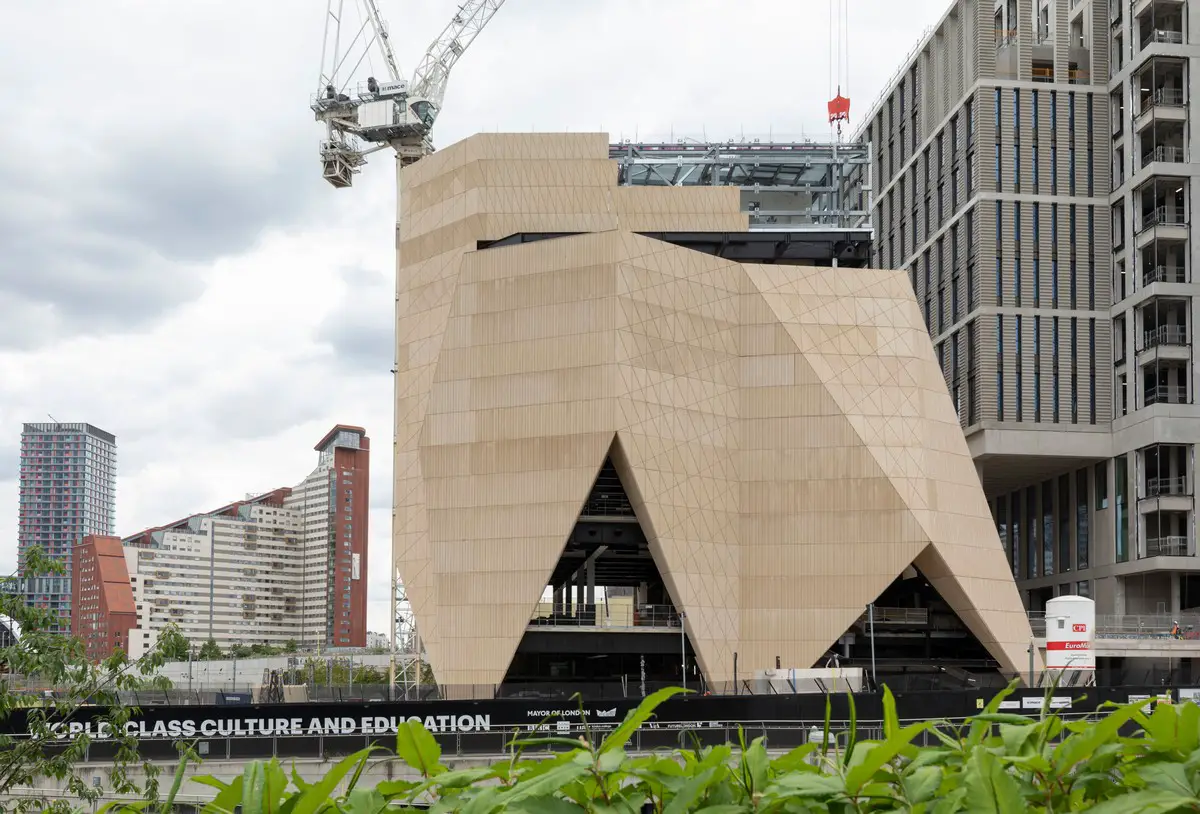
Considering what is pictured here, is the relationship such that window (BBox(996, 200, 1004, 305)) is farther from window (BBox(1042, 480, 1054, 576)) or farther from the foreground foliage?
the foreground foliage

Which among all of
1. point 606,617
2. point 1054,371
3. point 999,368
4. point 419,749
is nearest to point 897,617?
point 606,617

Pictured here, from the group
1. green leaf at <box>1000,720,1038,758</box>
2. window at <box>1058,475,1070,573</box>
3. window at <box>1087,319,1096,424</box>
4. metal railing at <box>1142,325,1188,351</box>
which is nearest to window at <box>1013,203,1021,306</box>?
window at <box>1087,319,1096,424</box>

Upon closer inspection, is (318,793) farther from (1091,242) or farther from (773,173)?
(1091,242)

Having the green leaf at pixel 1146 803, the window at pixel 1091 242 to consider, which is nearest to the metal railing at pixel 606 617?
the window at pixel 1091 242

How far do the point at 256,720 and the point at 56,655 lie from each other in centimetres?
2878

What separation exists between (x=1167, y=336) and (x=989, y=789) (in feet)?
306

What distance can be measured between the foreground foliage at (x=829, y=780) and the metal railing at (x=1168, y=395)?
300 ft

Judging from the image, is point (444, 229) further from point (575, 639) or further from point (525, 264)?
point (575, 639)

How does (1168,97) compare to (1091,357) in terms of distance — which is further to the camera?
(1091,357)

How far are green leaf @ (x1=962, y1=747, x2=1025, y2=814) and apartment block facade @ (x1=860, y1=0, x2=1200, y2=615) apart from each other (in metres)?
89.9

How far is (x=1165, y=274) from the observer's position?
300 ft

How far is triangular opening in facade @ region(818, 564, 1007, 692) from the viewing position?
235 ft

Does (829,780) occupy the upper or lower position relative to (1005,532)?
lower

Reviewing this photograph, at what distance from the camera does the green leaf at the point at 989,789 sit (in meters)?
4.04
